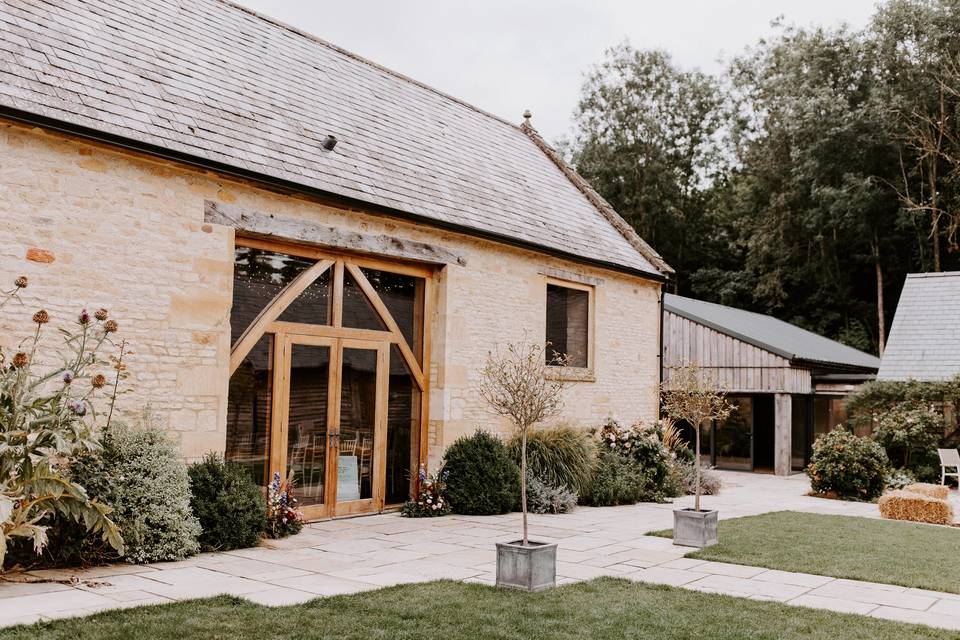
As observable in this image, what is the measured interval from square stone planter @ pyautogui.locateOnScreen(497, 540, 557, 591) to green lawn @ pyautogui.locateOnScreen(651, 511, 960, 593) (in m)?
2.29

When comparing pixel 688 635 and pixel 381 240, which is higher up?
pixel 381 240

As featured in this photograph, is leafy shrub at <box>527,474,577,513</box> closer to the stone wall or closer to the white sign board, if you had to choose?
the stone wall

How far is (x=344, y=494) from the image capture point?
1017 cm

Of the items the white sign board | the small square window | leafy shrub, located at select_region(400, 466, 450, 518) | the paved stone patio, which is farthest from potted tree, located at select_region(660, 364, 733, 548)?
the white sign board

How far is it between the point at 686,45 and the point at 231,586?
38.0 metres

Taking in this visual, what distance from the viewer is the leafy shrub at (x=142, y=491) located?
681 cm

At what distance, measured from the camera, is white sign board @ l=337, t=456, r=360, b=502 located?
10.1 m

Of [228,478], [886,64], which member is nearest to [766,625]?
[228,478]

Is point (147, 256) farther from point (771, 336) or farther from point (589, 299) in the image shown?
point (771, 336)

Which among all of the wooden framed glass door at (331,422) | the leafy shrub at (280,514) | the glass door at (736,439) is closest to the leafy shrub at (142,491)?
the leafy shrub at (280,514)

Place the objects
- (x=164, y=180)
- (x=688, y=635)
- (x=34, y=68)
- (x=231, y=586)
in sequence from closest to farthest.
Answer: (x=688, y=635) < (x=231, y=586) < (x=34, y=68) < (x=164, y=180)

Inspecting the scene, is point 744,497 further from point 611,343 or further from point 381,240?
point 381,240

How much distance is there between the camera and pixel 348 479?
10.2 m

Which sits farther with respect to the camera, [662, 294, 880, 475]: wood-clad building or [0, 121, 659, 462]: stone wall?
[662, 294, 880, 475]: wood-clad building
